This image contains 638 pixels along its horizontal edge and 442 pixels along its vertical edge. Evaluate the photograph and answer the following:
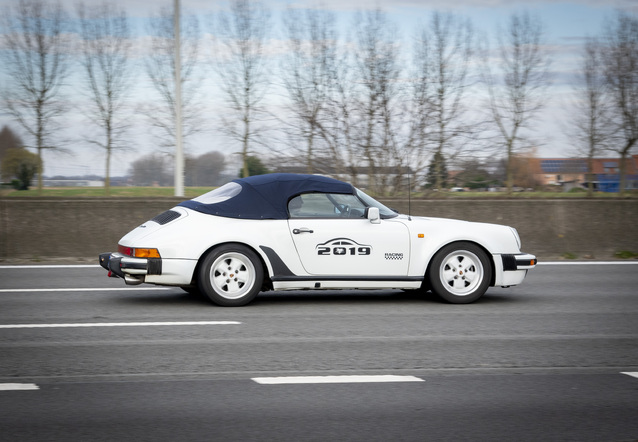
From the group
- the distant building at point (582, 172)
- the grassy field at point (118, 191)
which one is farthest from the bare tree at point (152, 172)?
the distant building at point (582, 172)

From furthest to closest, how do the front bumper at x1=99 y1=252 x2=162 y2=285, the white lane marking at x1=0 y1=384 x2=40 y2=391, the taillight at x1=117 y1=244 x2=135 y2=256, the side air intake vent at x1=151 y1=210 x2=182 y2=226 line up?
the side air intake vent at x1=151 y1=210 x2=182 y2=226 → the taillight at x1=117 y1=244 x2=135 y2=256 → the front bumper at x1=99 y1=252 x2=162 y2=285 → the white lane marking at x1=0 y1=384 x2=40 y2=391

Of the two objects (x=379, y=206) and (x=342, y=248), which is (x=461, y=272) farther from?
(x=342, y=248)

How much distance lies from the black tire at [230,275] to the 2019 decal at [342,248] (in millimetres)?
712

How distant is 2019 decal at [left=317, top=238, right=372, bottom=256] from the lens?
27.6 ft

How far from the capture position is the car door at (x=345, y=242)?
8.42 meters

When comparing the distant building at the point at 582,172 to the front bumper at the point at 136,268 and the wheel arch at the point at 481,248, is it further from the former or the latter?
the front bumper at the point at 136,268

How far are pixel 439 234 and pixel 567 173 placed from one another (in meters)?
20.2

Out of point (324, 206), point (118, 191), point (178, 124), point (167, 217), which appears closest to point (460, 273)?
point (324, 206)

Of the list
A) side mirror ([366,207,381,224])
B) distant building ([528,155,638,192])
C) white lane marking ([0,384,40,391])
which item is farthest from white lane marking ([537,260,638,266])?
white lane marking ([0,384,40,391])

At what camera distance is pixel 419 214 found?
1429 cm

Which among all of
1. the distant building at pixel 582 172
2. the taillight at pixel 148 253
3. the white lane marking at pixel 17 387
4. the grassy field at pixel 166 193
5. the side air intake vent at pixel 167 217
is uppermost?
the distant building at pixel 582 172

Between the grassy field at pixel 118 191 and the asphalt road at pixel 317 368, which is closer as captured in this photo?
the asphalt road at pixel 317 368

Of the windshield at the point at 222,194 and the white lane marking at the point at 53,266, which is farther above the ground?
the windshield at the point at 222,194

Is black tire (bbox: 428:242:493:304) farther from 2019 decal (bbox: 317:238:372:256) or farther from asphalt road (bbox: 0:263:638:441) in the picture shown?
2019 decal (bbox: 317:238:372:256)
